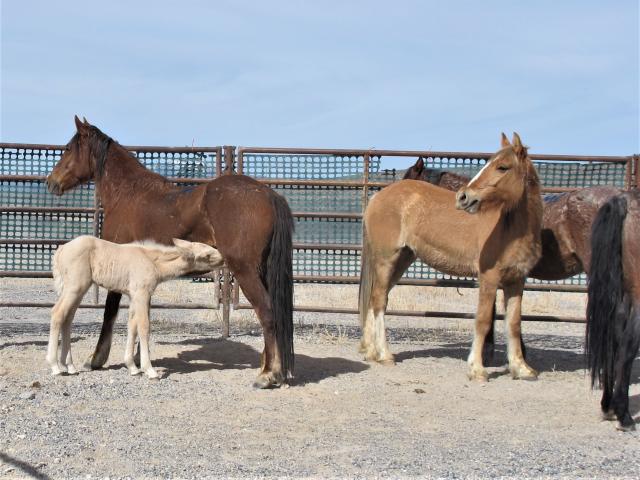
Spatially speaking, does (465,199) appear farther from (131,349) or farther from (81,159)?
(81,159)

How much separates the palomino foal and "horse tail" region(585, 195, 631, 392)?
11.1ft

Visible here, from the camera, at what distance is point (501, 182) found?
26.2 feet

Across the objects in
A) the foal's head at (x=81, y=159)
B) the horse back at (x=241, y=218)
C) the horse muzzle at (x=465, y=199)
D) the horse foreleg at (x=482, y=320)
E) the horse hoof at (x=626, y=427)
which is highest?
the foal's head at (x=81, y=159)

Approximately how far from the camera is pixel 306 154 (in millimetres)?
10641

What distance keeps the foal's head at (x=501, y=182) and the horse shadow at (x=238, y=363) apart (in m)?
2.17

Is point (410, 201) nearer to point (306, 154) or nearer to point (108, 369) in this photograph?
point (306, 154)

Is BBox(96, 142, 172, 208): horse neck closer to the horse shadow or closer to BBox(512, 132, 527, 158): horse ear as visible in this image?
the horse shadow

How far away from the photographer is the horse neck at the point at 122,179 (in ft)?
28.6

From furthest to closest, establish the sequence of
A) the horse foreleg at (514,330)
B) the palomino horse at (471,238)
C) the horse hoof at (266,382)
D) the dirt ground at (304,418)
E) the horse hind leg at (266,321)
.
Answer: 1. the horse foreleg at (514,330)
2. the palomino horse at (471,238)
3. the horse hind leg at (266,321)
4. the horse hoof at (266,382)
5. the dirt ground at (304,418)

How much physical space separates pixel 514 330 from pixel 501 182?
1.58 meters

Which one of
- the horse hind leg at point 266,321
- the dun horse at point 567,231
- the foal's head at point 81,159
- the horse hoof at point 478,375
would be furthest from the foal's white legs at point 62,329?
the dun horse at point 567,231

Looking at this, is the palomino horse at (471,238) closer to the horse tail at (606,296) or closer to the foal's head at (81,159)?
the horse tail at (606,296)

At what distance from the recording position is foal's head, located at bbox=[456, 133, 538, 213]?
787 cm

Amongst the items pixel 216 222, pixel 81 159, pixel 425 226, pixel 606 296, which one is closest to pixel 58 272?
pixel 216 222
